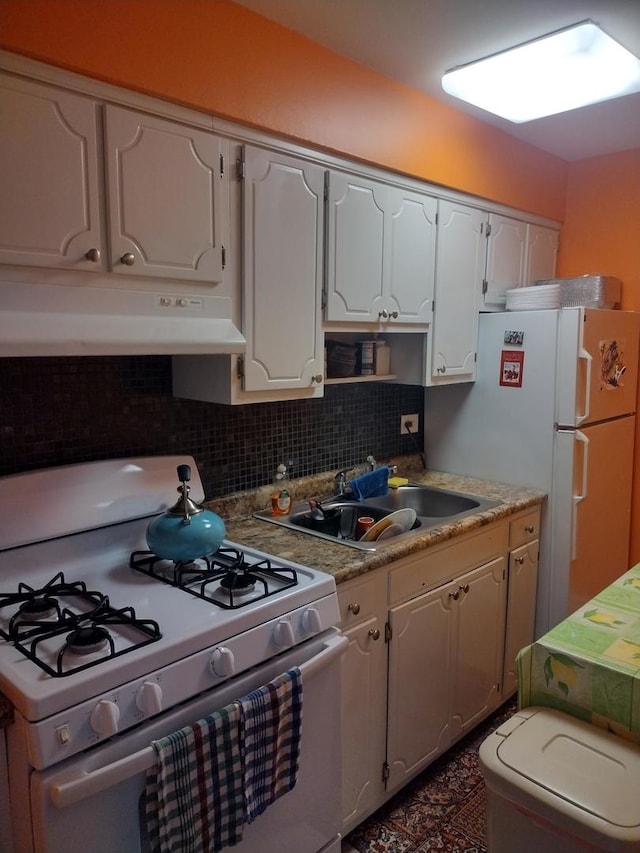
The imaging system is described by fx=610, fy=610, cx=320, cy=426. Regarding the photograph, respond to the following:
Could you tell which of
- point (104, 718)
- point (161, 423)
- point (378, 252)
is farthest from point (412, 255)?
point (104, 718)

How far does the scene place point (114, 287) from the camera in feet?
5.05

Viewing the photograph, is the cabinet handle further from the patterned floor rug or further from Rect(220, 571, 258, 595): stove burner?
the patterned floor rug

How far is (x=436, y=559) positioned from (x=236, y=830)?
104 centimetres

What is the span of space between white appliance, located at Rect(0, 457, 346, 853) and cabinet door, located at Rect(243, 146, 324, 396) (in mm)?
437

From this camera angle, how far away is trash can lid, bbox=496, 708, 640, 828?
4.04 ft

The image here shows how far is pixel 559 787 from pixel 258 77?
198 cm

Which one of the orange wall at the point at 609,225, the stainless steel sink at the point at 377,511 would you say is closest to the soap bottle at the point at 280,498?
the stainless steel sink at the point at 377,511

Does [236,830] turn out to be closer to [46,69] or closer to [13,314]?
[13,314]

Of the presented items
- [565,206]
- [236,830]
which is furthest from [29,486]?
[565,206]

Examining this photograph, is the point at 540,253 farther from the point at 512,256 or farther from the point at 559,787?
the point at 559,787

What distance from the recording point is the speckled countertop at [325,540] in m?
1.81

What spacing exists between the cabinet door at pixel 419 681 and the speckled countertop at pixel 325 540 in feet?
0.68

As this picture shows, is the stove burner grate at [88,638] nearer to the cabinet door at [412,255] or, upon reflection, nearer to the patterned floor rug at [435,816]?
the patterned floor rug at [435,816]

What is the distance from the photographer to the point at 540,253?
3.12m
